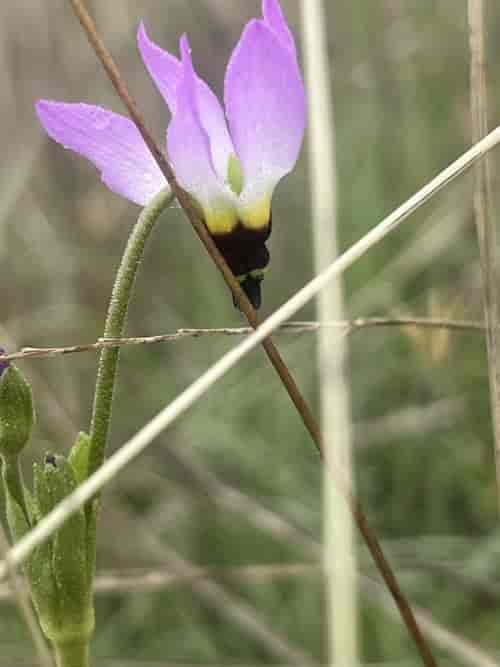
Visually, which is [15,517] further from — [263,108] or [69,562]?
[263,108]

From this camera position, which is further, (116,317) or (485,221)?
(485,221)

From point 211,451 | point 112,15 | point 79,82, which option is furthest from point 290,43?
point 79,82

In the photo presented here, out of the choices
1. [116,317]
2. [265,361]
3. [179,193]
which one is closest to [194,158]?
[179,193]

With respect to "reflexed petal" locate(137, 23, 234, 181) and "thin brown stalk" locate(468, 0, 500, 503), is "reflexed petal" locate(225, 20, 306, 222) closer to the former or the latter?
"reflexed petal" locate(137, 23, 234, 181)

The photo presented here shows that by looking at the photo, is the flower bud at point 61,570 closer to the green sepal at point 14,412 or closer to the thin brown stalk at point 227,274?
the green sepal at point 14,412

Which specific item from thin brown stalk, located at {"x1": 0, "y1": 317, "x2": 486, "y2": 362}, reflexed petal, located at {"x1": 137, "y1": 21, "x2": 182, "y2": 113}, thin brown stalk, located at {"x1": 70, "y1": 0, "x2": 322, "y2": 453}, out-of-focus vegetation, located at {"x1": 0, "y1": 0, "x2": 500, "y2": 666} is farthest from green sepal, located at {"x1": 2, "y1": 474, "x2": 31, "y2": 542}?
out-of-focus vegetation, located at {"x1": 0, "y1": 0, "x2": 500, "y2": 666}

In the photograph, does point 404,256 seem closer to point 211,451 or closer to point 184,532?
point 211,451

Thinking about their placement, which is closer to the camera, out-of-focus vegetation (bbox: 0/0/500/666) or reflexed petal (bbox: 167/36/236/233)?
reflexed petal (bbox: 167/36/236/233)
